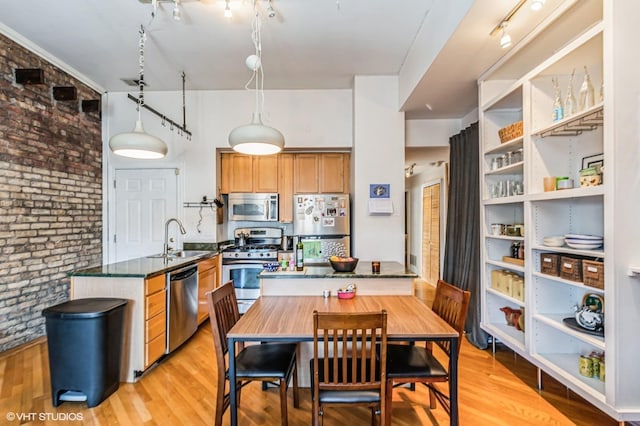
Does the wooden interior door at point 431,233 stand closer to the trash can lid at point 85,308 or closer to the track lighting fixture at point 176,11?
the track lighting fixture at point 176,11

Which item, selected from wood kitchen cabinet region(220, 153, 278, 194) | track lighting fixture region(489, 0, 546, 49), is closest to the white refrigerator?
wood kitchen cabinet region(220, 153, 278, 194)

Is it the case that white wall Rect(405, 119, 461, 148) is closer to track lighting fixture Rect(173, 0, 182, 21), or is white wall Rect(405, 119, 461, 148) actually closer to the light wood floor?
the light wood floor

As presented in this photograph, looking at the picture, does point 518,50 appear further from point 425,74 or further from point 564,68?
point 425,74

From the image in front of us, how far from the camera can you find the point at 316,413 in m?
1.58

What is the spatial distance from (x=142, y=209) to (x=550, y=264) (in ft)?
15.7

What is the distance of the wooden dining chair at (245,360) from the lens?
1.81 meters

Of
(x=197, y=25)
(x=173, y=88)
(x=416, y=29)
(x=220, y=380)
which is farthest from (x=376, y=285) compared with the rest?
(x=173, y=88)

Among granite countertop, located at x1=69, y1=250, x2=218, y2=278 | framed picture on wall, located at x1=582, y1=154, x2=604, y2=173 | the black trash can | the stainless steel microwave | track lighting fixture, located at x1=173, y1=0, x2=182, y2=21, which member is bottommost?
the black trash can

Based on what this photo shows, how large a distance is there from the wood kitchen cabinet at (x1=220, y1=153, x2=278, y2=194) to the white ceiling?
3.54 ft

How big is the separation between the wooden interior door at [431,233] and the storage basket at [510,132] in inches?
123

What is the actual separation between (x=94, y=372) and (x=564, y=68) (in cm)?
400

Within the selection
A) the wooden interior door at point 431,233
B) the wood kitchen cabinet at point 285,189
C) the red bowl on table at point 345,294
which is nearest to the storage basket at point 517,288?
the red bowl on table at point 345,294

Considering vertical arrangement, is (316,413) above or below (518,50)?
below

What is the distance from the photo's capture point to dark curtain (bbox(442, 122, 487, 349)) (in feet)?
10.9
